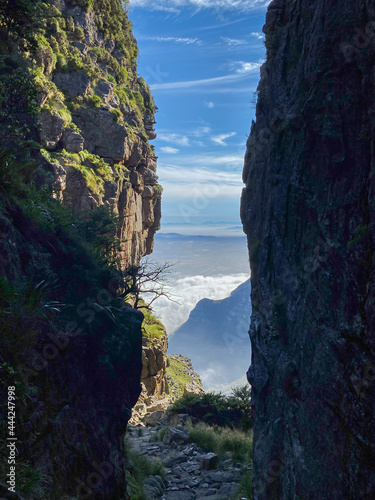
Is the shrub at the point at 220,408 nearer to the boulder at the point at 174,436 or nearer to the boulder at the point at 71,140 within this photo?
the boulder at the point at 174,436

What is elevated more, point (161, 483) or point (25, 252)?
point (25, 252)

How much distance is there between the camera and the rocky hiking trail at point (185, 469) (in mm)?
10383

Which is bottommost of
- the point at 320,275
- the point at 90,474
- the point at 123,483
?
the point at 123,483

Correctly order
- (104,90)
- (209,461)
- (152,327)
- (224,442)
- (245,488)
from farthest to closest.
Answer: (152,327) → (104,90) → (224,442) → (209,461) → (245,488)

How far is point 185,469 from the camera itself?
12812 mm

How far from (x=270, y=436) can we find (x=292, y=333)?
3.20 m

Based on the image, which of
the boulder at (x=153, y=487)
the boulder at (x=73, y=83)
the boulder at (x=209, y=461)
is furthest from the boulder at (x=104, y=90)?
the boulder at (x=153, y=487)

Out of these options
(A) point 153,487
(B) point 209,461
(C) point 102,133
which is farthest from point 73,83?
(B) point 209,461

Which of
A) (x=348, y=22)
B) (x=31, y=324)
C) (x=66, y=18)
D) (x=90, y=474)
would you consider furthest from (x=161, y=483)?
(x=66, y=18)

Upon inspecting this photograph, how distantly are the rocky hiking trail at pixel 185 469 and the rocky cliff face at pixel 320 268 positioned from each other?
6.02 ft

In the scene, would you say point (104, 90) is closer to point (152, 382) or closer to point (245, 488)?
point (152, 382)

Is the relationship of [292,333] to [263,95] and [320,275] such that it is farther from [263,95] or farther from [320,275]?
[263,95]

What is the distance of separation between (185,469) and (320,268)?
987 centimetres

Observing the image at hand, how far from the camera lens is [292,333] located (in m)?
10.0
